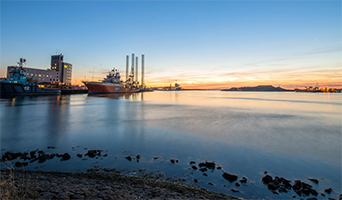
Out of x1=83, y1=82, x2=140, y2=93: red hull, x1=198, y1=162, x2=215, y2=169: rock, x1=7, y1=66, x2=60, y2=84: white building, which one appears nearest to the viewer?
x1=198, y1=162, x2=215, y2=169: rock

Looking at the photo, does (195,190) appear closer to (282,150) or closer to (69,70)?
(282,150)

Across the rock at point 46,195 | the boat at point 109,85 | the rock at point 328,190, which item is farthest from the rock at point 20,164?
the boat at point 109,85

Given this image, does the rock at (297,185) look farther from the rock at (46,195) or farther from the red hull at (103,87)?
the red hull at (103,87)

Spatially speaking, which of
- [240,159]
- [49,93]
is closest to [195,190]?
[240,159]

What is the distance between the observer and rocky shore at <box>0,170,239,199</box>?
3.41 meters

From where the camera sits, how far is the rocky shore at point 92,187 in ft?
11.2

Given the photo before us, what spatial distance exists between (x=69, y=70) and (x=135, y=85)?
47680 mm

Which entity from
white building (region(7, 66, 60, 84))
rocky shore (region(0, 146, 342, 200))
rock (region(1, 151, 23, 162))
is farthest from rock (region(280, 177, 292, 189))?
white building (region(7, 66, 60, 84))

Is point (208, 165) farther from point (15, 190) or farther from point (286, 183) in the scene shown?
point (15, 190)

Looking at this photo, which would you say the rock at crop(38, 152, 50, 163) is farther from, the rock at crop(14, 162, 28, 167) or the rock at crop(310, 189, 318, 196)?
the rock at crop(310, 189, 318, 196)

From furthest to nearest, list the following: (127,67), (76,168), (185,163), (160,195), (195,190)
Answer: (127,67), (185,163), (76,168), (195,190), (160,195)

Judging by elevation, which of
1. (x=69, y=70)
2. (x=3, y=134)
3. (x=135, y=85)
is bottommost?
(x=3, y=134)

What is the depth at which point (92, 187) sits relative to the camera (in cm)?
390

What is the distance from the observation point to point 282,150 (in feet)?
24.6
